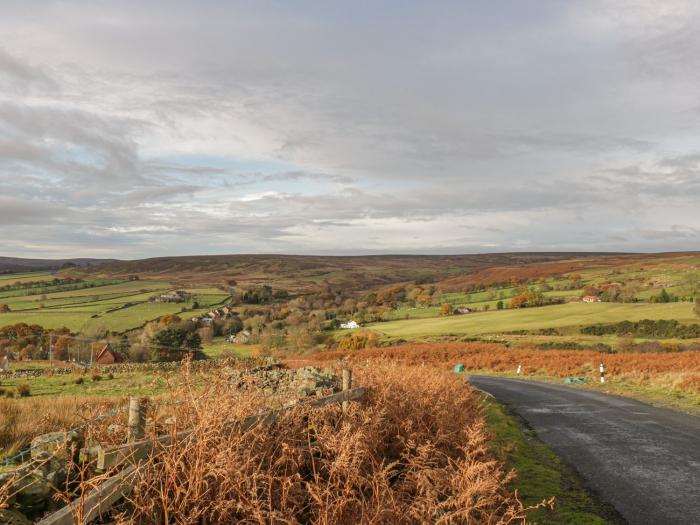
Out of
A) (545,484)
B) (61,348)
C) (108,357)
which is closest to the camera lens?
(545,484)

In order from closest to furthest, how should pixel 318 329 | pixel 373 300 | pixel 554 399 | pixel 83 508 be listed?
1. pixel 83 508
2. pixel 554 399
3. pixel 318 329
4. pixel 373 300

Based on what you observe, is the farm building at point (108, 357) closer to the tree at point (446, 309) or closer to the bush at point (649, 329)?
the bush at point (649, 329)

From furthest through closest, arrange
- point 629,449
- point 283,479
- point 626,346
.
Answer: point 626,346 → point 629,449 → point 283,479

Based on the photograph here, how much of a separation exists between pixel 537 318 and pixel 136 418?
72195 millimetres

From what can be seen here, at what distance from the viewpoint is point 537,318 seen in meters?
71.8

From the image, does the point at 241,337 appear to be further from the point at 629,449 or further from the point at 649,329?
the point at 629,449

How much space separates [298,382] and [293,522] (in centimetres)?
766

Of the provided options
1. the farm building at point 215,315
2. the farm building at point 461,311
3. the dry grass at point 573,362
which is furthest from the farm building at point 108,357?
the farm building at point 461,311

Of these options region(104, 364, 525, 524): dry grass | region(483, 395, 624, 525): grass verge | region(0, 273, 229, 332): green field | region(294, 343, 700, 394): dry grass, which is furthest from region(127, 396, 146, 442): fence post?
region(0, 273, 229, 332): green field

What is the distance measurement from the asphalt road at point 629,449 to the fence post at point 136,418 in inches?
260

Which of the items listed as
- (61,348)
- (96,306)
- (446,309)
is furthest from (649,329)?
(96,306)

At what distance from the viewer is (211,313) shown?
82.8 metres

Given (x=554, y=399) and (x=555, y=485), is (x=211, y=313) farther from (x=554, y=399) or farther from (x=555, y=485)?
(x=555, y=485)

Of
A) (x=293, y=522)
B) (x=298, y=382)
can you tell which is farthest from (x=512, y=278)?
(x=293, y=522)
